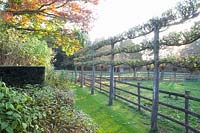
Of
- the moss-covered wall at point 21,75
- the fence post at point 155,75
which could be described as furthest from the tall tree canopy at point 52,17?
the fence post at point 155,75

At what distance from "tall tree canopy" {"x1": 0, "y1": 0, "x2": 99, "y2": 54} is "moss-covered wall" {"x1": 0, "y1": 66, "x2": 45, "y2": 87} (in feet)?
4.76

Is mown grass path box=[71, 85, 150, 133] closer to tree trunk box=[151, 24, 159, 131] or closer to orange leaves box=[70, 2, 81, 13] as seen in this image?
tree trunk box=[151, 24, 159, 131]

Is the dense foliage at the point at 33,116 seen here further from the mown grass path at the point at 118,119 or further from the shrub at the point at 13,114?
the mown grass path at the point at 118,119

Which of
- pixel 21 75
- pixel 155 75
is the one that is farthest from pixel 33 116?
pixel 21 75

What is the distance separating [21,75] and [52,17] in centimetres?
244

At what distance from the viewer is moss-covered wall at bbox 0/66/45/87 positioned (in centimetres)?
715

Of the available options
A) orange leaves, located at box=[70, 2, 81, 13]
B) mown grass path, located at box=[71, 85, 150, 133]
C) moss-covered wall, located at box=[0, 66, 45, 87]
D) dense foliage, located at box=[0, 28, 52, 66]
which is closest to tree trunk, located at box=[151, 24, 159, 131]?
mown grass path, located at box=[71, 85, 150, 133]

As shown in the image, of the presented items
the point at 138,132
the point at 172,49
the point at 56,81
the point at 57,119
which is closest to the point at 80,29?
the point at 56,81

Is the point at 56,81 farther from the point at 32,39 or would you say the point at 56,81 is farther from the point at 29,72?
the point at 32,39

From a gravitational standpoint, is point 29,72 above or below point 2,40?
below

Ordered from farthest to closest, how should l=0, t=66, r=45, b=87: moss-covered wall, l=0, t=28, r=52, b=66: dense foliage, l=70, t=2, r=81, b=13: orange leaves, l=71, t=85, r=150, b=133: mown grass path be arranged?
1. l=0, t=28, r=52, b=66: dense foliage
2. l=70, t=2, r=81, b=13: orange leaves
3. l=0, t=66, r=45, b=87: moss-covered wall
4. l=71, t=85, r=150, b=133: mown grass path

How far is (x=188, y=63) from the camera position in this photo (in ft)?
14.9

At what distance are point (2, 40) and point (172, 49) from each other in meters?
6.46

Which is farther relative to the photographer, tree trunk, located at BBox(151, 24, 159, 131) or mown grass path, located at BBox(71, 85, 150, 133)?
mown grass path, located at BBox(71, 85, 150, 133)
